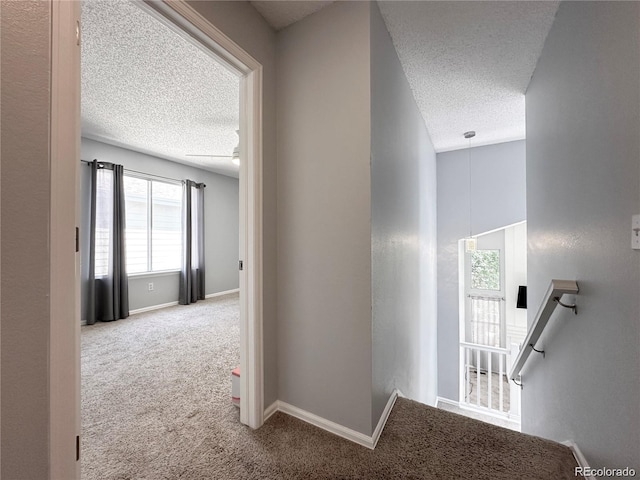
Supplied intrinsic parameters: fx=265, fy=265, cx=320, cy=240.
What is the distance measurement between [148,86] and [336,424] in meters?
3.25

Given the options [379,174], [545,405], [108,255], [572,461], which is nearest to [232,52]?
[379,174]

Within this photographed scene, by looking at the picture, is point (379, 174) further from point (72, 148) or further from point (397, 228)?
point (72, 148)

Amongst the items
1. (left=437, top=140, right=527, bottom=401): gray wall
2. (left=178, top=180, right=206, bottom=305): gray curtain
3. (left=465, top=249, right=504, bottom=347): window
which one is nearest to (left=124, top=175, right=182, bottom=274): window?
(left=178, top=180, right=206, bottom=305): gray curtain

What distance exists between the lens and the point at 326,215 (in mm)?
1591

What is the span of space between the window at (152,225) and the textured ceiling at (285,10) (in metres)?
3.78

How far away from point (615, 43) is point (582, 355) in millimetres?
1432

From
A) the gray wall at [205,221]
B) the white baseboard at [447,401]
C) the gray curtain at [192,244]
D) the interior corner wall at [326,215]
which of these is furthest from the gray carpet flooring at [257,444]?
the white baseboard at [447,401]

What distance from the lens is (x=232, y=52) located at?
146 centimetres

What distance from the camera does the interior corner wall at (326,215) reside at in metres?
1.49

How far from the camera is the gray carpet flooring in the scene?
1.30 metres

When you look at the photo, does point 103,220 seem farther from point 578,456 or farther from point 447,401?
point 447,401

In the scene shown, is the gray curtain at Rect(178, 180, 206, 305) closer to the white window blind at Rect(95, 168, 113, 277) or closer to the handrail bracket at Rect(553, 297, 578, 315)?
the white window blind at Rect(95, 168, 113, 277)

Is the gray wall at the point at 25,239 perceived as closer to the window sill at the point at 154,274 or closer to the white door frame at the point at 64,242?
the white door frame at the point at 64,242

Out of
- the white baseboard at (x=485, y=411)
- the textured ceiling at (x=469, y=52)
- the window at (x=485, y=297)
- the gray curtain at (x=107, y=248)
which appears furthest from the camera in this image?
the window at (x=485, y=297)
